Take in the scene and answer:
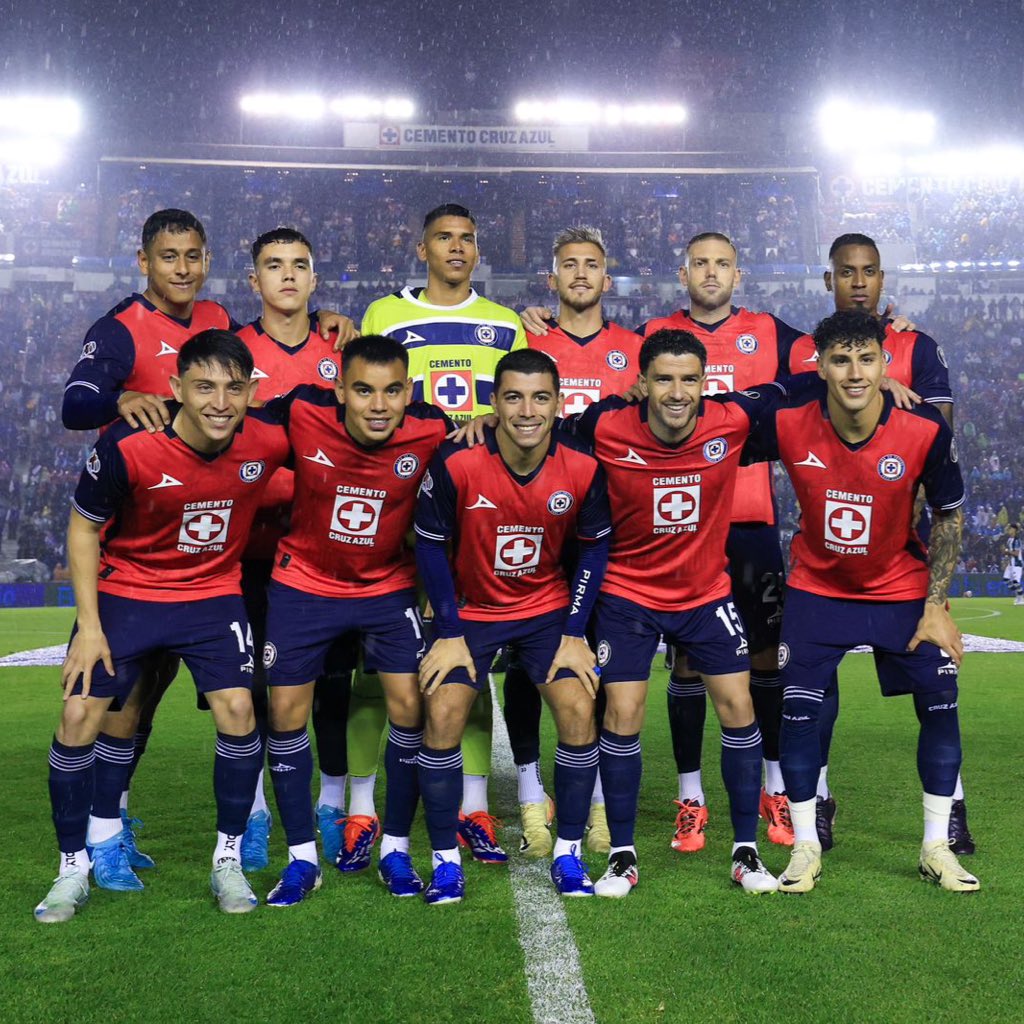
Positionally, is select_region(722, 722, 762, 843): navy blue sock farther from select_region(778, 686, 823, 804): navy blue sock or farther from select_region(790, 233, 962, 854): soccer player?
select_region(790, 233, 962, 854): soccer player

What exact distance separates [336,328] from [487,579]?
4.66 feet

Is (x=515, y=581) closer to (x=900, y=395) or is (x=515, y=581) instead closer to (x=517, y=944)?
(x=517, y=944)

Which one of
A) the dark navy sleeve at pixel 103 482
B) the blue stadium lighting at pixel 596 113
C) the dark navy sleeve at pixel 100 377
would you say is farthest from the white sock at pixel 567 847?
the blue stadium lighting at pixel 596 113

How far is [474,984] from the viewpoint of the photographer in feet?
9.87

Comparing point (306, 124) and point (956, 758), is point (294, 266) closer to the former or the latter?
point (956, 758)

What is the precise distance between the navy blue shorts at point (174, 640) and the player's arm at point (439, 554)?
676 mm

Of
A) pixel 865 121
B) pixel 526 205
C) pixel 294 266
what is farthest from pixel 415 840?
pixel 865 121

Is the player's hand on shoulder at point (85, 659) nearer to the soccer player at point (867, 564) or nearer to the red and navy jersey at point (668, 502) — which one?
the red and navy jersey at point (668, 502)

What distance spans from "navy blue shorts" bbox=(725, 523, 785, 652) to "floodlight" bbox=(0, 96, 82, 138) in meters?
32.9

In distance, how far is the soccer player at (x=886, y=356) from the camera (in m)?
4.39

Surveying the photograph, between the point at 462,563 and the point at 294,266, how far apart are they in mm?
1512

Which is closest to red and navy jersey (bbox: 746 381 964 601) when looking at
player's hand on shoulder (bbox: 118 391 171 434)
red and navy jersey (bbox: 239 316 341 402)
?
red and navy jersey (bbox: 239 316 341 402)

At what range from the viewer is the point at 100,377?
4.33 metres

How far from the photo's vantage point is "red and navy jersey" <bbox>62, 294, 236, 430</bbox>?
4.29m
